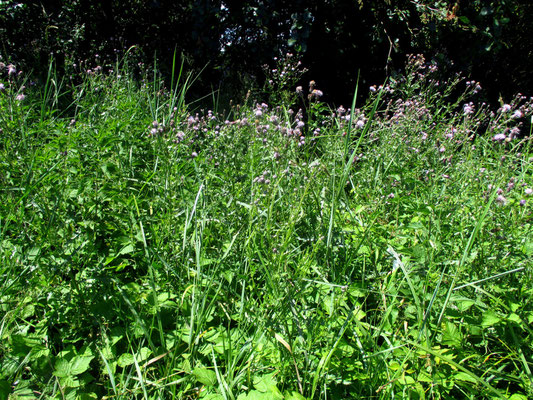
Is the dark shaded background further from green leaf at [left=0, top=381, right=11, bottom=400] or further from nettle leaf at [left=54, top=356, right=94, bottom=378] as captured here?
green leaf at [left=0, top=381, right=11, bottom=400]

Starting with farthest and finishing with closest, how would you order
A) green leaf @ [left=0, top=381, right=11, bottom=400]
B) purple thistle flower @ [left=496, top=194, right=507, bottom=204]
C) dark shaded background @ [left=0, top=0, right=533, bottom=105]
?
dark shaded background @ [left=0, top=0, right=533, bottom=105], purple thistle flower @ [left=496, top=194, right=507, bottom=204], green leaf @ [left=0, top=381, right=11, bottom=400]

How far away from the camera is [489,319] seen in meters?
1.44

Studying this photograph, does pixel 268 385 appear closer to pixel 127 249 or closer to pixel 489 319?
pixel 127 249

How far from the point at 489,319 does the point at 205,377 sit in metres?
1.10

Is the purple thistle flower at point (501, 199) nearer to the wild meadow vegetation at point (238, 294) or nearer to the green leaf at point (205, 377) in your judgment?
the wild meadow vegetation at point (238, 294)

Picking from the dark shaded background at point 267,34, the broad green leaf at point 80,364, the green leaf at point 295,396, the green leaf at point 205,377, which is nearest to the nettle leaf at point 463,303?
the green leaf at point 295,396

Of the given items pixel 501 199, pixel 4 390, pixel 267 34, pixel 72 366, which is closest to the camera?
pixel 4 390

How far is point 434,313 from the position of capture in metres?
1.55

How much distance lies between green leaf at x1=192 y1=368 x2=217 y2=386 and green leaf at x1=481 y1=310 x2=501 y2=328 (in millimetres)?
1050

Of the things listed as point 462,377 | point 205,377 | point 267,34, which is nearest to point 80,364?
point 205,377

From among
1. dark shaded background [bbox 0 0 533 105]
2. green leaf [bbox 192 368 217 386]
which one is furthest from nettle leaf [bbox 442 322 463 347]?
dark shaded background [bbox 0 0 533 105]

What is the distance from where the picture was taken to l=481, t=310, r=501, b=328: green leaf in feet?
4.65

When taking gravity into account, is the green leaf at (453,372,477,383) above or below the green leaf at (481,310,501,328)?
below

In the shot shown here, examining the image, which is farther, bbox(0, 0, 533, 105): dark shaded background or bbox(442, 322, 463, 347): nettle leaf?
bbox(0, 0, 533, 105): dark shaded background
